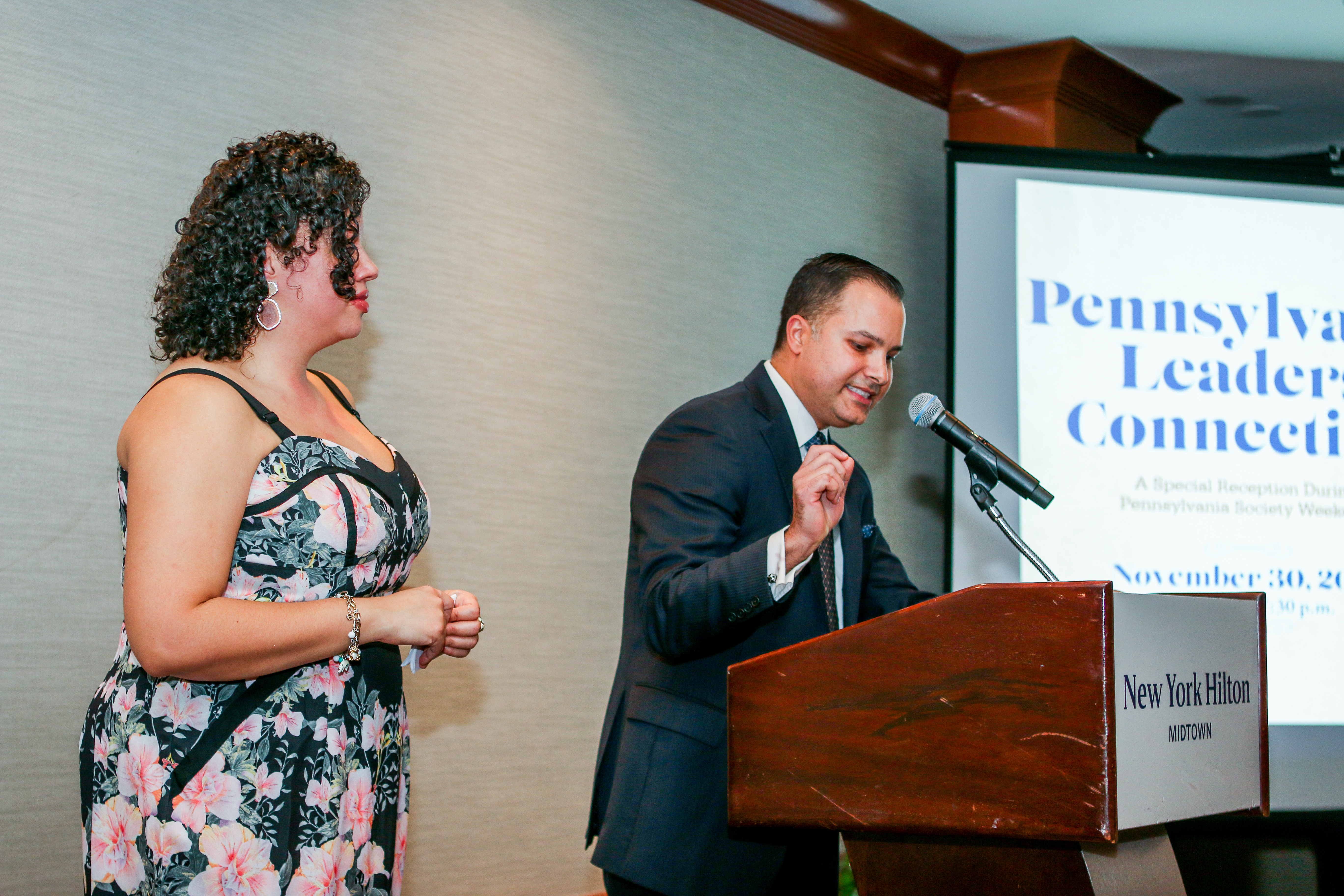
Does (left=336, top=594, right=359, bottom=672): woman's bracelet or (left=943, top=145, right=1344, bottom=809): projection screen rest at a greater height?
(left=943, top=145, right=1344, bottom=809): projection screen

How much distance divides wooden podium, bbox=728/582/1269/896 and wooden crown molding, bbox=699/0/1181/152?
2854 mm

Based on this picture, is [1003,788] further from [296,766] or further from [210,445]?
[210,445]

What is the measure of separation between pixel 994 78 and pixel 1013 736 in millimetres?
3509

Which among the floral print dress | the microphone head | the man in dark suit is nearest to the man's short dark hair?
the man in dark suit

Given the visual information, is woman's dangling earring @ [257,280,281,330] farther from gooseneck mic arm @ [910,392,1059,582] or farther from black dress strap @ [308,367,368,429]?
gooseneck mic arm @ [910,392,1059,582]

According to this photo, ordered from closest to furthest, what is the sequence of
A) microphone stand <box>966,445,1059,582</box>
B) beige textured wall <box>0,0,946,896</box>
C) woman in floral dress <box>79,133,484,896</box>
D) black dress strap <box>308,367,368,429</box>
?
woman in floral dress <box>79,133,484,896</box>
black dress strap <box>308,367,368,429</box>
microphone stand <box>966,445,1059,582</box>
beige textured wall <box>0,0,946,896</box>

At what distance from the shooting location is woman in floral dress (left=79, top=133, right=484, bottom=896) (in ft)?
4.15

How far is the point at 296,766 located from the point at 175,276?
62 cm

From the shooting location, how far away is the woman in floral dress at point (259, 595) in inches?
49.8

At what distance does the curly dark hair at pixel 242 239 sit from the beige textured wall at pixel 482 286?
889 mm

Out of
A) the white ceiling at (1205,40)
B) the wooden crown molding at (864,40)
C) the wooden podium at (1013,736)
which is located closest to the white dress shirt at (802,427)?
the wooden podium at (1013,736)

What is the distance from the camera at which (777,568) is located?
4.93ft

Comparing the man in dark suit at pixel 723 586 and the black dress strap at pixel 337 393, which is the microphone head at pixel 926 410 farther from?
the black dress strap at pixel 337 393

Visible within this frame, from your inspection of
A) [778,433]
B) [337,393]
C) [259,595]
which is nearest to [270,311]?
[337,393]
